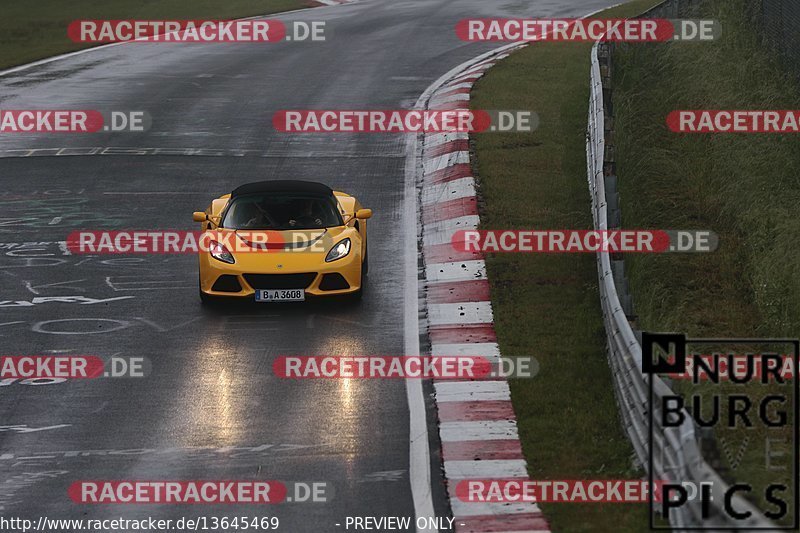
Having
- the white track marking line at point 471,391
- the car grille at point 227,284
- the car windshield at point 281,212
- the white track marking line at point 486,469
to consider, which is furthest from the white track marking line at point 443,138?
the white track marking line at point 486,469

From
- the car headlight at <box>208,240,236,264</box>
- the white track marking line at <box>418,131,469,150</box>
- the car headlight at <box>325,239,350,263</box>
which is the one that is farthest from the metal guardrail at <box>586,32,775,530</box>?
the white track marking line at <box>418,131,469,150</box>

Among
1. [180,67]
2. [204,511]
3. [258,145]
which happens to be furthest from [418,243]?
[180,67]

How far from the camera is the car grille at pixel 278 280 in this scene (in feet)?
49.6

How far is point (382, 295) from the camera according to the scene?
15898 millimetres

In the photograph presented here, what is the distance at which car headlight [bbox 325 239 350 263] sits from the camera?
15.3m

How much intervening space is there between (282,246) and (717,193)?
7.17 m

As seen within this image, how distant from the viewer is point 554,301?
1536 cm

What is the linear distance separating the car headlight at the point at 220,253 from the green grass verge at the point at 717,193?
4412mm

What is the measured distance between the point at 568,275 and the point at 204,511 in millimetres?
7139

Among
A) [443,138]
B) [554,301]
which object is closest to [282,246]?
[554,301]

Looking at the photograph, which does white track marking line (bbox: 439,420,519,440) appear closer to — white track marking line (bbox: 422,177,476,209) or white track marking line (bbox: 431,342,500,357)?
white track marking line (bbox: 431,342,500,357)

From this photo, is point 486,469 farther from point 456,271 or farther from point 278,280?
point 456,271

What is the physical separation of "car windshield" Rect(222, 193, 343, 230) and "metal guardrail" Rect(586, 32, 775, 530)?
303cm

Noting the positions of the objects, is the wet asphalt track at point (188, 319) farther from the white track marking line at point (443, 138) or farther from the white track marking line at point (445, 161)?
the white track marking line at point (443, 138)
